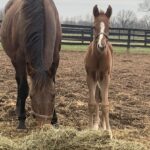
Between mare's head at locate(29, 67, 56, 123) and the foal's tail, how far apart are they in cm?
24

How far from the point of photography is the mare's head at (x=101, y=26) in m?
5.06

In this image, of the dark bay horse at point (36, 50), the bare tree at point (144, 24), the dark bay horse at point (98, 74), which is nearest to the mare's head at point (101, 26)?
the dark bay horse at point (98, 74)

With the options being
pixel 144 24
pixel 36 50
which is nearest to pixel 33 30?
pixel 36 50

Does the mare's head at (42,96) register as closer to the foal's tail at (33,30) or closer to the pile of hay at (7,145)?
the foal's tail at (33,30)

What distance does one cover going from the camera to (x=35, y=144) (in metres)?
4.32

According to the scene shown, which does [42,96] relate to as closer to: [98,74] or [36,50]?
[36,50]

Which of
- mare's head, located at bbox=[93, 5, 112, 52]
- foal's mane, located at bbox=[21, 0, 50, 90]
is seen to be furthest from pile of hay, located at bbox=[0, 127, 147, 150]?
mare's head, located at bbox=[93, 5, 112, 52]

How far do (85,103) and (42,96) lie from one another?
2.49m

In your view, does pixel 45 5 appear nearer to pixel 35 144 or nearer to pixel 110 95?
pixel 35 144

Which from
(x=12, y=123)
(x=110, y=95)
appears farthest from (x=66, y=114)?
(x=110, y=95)

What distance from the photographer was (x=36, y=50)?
5078 mm

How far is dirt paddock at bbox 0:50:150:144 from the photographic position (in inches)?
224

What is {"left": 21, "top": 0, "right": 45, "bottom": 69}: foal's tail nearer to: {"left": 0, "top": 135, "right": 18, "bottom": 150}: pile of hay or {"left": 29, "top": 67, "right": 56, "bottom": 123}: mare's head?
{"left": 29, "top": 67, "right": 56, "bottom": 123}: mare's head

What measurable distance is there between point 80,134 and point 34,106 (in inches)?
25.6
